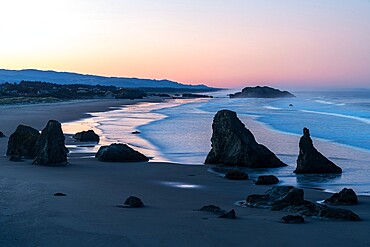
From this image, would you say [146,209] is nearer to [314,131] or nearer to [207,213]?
[207,213]

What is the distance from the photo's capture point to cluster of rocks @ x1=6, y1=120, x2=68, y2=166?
14.9m

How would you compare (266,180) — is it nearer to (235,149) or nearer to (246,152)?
(246,152)

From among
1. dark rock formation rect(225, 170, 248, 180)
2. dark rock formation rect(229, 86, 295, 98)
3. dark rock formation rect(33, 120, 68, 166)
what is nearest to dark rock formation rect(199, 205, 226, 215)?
dark rock formation rect(225, 170, 248, 180)

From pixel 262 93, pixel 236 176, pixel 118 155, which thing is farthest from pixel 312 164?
pixel 262 93

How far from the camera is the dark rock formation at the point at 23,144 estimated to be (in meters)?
16.2

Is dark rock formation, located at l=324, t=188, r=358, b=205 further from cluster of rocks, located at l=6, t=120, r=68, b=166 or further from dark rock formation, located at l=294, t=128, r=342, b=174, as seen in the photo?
cluster of rocks, located at l=6, t=120, r=68, b=166

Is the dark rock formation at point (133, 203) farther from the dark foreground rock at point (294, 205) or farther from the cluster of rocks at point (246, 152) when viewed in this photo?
the cluster of rocks at point (246, 152)

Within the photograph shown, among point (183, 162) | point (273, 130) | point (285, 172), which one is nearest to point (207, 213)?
point (285, 172)

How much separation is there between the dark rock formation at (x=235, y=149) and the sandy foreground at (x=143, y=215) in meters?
2.33

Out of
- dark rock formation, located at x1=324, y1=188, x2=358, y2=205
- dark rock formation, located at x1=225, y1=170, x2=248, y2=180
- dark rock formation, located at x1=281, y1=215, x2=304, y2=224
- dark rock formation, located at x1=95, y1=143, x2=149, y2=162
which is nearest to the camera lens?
dark rock formation, located at x1=281, y1=215, x2=304, y2=224

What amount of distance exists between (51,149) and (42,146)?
51 cm

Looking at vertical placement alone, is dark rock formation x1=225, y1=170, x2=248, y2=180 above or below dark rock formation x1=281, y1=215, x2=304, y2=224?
below

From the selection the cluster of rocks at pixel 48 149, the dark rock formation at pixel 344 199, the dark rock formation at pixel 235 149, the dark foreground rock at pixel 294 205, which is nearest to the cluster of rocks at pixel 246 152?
the dark rock formation at pixel 235 149

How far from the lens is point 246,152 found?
1569cm
